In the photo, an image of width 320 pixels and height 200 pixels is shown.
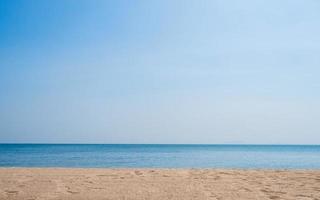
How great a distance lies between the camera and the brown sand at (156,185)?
346 inches

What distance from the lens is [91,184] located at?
1037cm

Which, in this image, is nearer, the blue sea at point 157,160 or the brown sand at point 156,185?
the brown sand at point 156,185

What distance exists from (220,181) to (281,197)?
272cm

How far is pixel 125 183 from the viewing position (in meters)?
10.6

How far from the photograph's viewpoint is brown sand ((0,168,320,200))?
28.8 feet

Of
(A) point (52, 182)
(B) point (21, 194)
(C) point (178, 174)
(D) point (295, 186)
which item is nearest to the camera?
(B) point (21, 194)

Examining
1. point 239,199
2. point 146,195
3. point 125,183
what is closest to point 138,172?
point 125,183

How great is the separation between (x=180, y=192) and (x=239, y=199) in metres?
1.65

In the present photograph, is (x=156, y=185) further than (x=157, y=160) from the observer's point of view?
No

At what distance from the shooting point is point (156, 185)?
10.2 meters

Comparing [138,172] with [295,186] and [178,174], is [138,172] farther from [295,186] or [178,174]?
[295,186]

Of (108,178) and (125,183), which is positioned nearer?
(125,183)

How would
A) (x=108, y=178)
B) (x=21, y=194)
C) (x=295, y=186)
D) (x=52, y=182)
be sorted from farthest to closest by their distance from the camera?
1. (x=108, y=178)
2. (x=52, y=182)
3. (x=295, y=186)
4. (x=21, y=194)

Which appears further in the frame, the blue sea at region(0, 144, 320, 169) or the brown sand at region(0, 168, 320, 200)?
the blue sea at region(0, 144, 320, 169)
